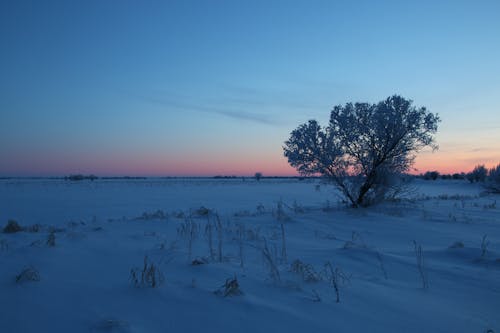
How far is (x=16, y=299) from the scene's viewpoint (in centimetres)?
257

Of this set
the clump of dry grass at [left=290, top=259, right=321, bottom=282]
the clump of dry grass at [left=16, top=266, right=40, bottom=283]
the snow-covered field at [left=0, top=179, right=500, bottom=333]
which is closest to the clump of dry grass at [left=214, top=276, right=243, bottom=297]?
the snow-covered field at [left=0, top=179, right=500, bottom=333]

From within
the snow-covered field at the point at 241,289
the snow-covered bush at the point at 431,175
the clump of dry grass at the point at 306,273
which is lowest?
the snow-covered field at the point at 241,289

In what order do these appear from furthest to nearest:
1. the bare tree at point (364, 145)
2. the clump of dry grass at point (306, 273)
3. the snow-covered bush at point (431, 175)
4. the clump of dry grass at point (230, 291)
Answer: the snow-covered bush at point (431, 175) → the bare tree at point (364, 145) → the clump of dry grass at point (306, 273) → the clump of dry grass at point (230, 291)

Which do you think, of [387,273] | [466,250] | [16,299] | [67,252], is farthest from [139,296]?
[466,250]

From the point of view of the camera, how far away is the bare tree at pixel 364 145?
10938 mm

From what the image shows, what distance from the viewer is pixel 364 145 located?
11.6 m

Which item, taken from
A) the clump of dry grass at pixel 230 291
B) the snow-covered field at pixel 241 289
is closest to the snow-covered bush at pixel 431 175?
the snow-covered field at pixel 241 289

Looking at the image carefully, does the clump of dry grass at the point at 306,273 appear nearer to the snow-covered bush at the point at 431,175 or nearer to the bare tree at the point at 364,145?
the bare tree at the point at 364,145

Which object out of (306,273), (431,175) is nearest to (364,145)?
(306,273)

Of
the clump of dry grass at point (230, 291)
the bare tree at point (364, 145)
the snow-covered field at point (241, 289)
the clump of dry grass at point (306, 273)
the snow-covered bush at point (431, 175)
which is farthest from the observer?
the snow-covered bush at point (431, 175)

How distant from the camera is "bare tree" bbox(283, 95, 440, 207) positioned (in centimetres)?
1094

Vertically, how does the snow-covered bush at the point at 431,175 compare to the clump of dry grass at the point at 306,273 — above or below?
above

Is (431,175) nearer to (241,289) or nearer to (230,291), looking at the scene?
(241,289)

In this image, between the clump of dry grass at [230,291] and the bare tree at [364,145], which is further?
the bare tree at [364,145]
